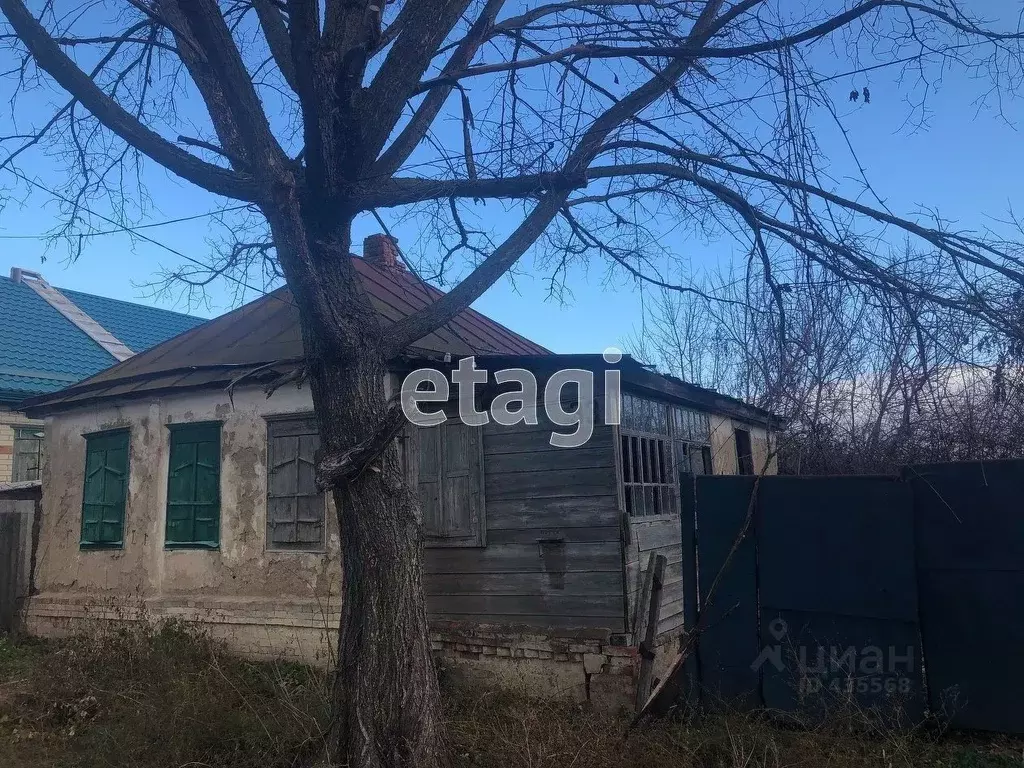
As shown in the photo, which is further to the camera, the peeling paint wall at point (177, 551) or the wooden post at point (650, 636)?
the peeling paint wall at point (177, 551)

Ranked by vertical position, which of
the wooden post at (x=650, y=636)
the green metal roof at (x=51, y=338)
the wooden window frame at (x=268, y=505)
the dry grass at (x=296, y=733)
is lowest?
the dry grass at (x=296, y=733)

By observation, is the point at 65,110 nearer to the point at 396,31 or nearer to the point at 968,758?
the point at 396,31

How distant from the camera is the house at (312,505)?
6871 millimetres

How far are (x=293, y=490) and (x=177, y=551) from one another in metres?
1.76

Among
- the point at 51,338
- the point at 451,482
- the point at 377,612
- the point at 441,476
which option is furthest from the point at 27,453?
the point at 377,612

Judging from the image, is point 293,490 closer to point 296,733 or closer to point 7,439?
point 296,733

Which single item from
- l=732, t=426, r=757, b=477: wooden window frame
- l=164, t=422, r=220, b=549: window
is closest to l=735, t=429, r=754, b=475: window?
l=732, t=426, r=757, b=477: wooden window frame

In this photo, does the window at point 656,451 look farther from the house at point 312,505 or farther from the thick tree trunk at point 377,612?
the thick tree trunk at point 377,612

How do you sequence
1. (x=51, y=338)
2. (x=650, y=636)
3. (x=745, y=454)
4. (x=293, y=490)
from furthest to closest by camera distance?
(x=51, y=338) < (x=745, y=454) < (x=293, y=490) < (x=650, y=636)

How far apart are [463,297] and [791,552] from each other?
284 cm

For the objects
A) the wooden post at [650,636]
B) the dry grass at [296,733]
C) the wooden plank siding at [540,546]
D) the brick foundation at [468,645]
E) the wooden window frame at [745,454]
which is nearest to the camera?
the dry grass at [296,733]

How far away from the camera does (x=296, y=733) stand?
484 cm

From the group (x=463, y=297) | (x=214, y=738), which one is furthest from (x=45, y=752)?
(x=463, y=297)

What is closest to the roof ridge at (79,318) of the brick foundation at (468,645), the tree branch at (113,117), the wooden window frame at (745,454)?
the brick foundation at (468,645)
